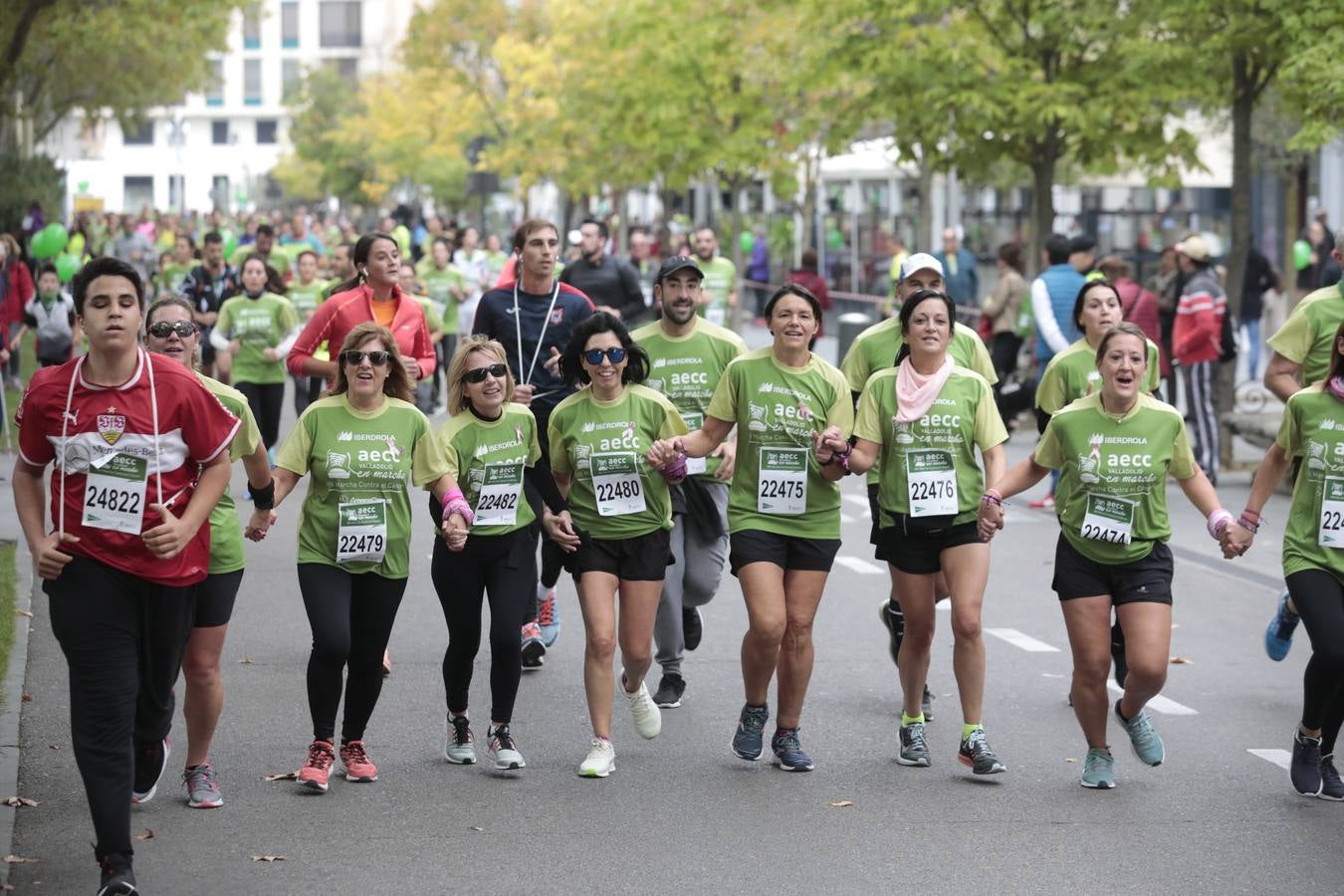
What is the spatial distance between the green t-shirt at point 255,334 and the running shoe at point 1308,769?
29.2 ft

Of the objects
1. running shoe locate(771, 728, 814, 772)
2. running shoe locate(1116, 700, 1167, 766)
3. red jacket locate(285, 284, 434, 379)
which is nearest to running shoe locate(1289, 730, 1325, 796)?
running shoe locate(1116, 700, 1167, 766)

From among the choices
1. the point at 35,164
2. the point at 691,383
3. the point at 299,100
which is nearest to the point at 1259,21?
the point at 691,383

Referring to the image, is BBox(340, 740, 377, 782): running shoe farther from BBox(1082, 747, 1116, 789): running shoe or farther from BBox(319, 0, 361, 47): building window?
BBox(319, 0, 361, 47): building window

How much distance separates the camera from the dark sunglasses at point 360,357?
24.6 ft

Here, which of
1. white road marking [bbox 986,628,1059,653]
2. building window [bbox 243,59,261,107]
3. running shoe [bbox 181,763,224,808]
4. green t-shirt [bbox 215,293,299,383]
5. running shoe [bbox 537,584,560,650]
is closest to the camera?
running shoe [bbox 181,763,224,808]

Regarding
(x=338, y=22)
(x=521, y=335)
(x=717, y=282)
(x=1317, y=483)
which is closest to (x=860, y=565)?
(x=521, y=335)

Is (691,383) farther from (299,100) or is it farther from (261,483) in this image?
(299,100)

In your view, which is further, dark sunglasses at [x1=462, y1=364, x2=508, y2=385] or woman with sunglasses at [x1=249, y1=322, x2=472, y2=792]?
dark sunglasses at [x1=462, y1=364, x2=508, y2=385]

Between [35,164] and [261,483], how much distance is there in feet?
119

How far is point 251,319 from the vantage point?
49.7 ft

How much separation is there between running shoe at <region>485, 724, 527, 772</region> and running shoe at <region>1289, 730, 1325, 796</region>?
2679 millimetres

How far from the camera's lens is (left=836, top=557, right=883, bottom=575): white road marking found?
13297 millimetres

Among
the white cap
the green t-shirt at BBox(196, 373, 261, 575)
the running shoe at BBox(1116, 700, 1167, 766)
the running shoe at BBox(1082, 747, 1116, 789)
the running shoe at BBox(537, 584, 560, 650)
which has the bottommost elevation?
the running shoe at BBox(1082, 747, 1116, 789)

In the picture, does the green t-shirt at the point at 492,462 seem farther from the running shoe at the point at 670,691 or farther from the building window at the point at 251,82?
the building window at the point at 251,82
